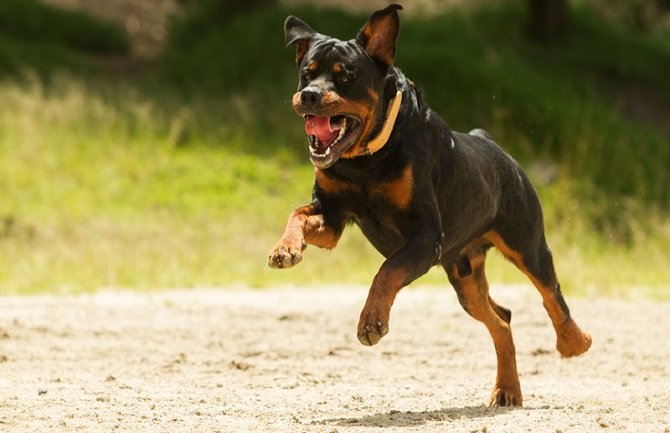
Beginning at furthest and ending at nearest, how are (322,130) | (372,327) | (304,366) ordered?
1. (304,366)
2. (322,130)
3. (372,327)

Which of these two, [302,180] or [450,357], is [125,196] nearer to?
[302,180]

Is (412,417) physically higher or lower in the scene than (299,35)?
lower

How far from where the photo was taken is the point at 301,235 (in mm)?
6418

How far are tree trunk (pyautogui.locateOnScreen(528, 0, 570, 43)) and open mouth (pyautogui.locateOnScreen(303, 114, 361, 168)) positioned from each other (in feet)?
50.7

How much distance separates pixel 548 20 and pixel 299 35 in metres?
15.3

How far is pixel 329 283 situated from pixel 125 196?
4.11 m

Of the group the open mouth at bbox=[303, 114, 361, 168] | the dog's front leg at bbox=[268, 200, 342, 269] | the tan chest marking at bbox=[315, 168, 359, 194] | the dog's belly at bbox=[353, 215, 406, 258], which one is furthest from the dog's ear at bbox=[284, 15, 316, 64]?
the dog's belly at bbox=[353, 215, 406, 258]

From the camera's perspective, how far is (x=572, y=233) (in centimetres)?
1552

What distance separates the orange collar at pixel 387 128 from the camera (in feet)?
21.3

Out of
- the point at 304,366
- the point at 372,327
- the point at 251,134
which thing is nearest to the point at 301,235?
the point at 372,327

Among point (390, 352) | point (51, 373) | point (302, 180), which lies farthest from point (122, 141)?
point (51, 373)

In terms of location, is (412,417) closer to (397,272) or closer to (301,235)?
(397,272)

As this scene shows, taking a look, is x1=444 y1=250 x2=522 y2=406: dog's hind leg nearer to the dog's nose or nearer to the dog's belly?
the dog's belly

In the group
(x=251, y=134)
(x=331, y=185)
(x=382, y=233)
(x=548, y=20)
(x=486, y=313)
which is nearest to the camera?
(x=331, y=185)
